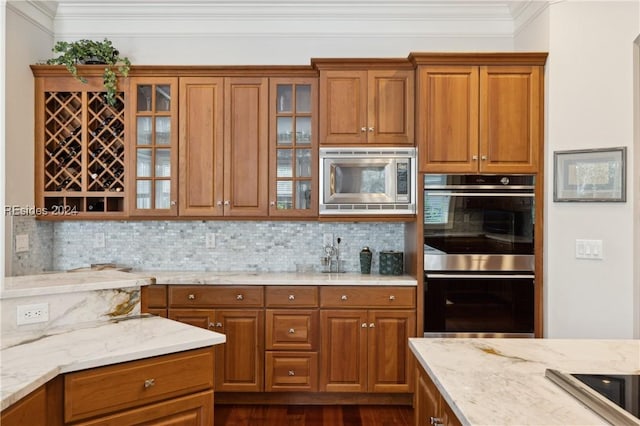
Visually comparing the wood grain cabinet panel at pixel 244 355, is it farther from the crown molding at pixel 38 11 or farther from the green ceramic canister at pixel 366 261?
the crown molding at pixel 38 11

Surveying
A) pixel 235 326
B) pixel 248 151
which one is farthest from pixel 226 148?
pixel 235 326

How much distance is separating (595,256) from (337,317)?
71.1 inches

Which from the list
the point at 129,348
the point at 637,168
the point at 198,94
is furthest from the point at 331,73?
the point at 129,348

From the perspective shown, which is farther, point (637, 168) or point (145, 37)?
point (145, 37)

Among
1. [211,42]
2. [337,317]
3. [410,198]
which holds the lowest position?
[337,317]

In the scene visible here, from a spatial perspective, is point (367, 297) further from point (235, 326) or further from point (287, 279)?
point (235, 326)

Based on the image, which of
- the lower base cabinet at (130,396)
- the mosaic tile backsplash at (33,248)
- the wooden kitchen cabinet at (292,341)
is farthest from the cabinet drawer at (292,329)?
the mosaic tile backsplash at (33,248)

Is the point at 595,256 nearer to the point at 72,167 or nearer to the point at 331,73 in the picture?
the point at 331,73

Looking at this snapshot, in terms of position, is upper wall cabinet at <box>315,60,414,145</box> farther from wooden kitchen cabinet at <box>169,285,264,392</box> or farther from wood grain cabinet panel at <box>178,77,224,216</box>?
wooden kitchen cabinet at <box>169,285,264,392</box>

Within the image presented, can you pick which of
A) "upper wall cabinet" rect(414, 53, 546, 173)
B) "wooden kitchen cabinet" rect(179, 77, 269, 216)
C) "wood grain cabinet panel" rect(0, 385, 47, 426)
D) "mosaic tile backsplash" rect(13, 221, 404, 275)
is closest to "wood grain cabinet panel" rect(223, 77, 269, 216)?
"wooden kitchen cabinet" rect(179, 77, 269, 216)

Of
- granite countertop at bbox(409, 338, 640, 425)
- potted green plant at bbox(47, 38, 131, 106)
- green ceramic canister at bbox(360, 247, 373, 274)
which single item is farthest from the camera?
green ceramic canister at bbox(360, 247, 373, 274)

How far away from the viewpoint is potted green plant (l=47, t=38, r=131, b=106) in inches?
141

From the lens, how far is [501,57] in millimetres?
3281

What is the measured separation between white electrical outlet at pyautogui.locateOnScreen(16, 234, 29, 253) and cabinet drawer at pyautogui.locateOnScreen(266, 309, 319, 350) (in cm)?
199
